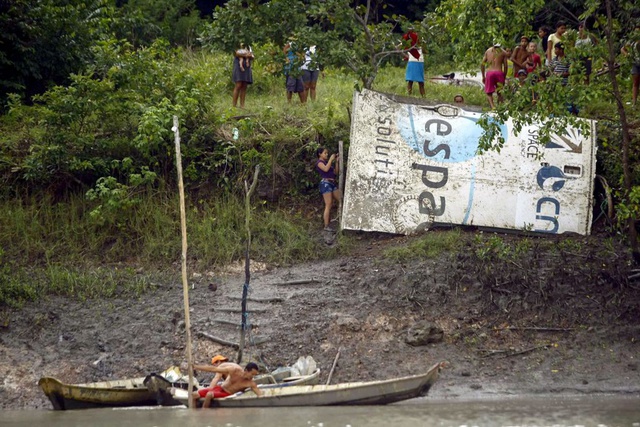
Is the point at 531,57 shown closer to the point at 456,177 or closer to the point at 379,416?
the point at 456,177

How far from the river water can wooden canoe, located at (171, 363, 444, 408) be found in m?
0.09

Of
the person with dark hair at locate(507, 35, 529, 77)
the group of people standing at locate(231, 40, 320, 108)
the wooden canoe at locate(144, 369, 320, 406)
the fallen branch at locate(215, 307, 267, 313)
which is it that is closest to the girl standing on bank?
the group of people standing at locate(231, 40, 320, 108)

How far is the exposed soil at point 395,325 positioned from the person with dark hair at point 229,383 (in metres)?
1.51

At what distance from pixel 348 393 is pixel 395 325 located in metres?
2.69

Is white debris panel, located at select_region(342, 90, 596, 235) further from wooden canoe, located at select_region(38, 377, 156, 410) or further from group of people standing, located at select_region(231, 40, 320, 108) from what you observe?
wooden canoe, located at select_region(38, 377, 156, 410)

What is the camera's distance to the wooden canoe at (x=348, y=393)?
12242mm

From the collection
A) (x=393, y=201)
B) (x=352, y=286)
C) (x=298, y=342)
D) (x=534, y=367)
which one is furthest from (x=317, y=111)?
(x=534, y=367)

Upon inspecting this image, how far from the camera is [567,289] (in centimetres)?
1519

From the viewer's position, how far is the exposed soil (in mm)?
13930

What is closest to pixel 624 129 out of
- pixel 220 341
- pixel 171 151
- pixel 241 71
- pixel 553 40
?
pixel 553 40

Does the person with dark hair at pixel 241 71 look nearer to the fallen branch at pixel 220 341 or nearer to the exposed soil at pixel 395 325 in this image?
the exposed soil at pixel 395 325

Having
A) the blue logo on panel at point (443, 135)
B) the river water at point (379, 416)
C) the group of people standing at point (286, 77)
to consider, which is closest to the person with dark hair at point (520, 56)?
the blue logo on panel at point (443, 135)

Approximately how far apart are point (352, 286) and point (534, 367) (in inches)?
123

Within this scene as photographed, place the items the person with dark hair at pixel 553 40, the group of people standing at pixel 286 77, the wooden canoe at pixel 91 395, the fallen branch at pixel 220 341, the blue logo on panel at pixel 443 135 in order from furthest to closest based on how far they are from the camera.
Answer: the group of people standing at pixel 286 77 → the person with dark hair at pixel 553 40 → the blue logo on panel at pixel 443 135 → the fallen branch at pixel 220 341 → the wooden canoe at pixel 91 395
